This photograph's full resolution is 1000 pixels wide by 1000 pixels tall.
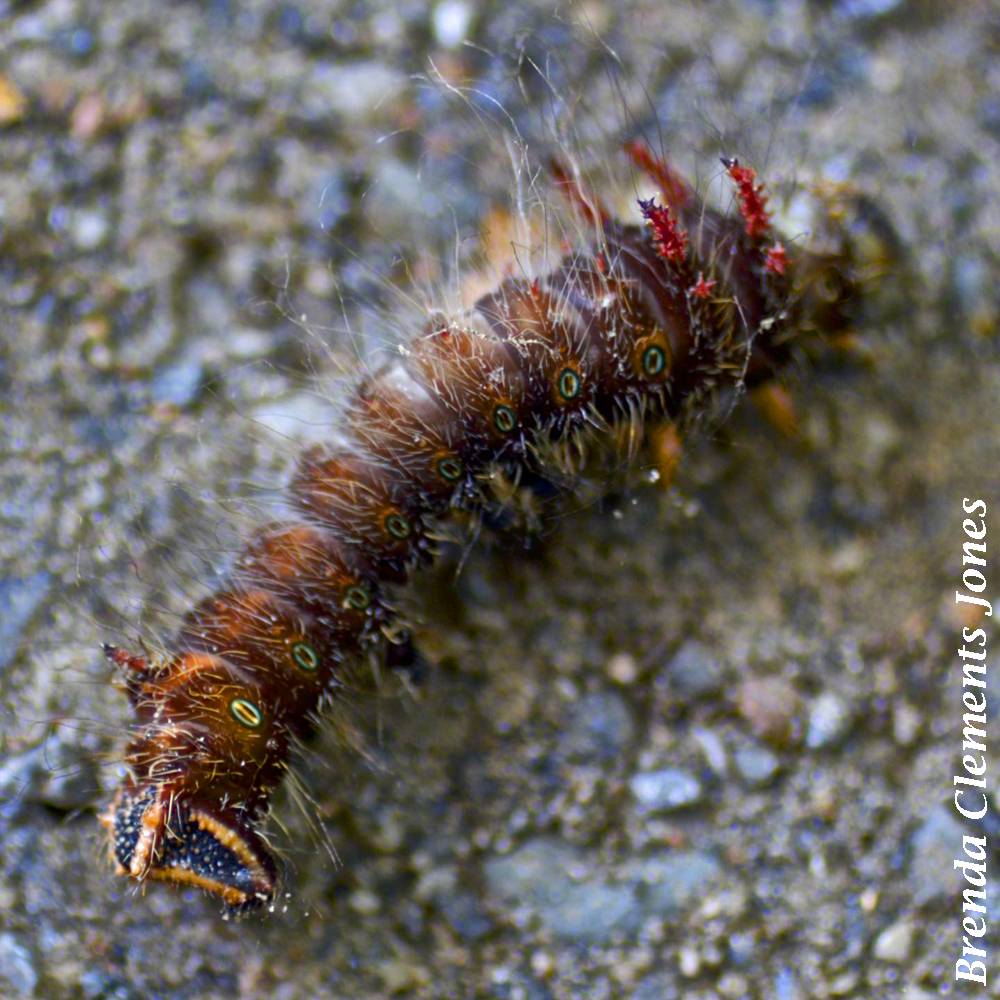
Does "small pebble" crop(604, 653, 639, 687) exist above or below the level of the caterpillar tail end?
above

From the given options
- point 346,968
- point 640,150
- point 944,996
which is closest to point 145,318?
point 640,150

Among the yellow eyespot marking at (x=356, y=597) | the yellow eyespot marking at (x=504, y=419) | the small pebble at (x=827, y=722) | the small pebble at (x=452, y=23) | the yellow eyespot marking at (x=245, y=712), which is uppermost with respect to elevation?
the small pebble at (x=452, y=23)

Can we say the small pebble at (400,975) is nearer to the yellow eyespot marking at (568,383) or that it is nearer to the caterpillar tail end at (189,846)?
the caterpillar tail end at (189,846)

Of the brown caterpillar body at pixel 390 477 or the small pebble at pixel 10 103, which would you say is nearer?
the brown caterpillar body at pixel 390 477

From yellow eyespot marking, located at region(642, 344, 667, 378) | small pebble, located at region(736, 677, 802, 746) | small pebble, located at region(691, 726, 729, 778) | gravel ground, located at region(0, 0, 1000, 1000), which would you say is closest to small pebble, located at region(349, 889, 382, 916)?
gravel ground, located at region(0, 0, 1000, 1000)

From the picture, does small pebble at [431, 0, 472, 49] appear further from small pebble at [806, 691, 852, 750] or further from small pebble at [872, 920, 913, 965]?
small pebble at [872, 920, 913, 965]

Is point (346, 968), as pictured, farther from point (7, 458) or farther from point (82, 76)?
point (82, 76)

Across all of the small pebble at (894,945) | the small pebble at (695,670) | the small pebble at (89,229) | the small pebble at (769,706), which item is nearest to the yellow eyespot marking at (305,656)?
the small pebble at (695,670)
